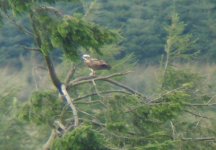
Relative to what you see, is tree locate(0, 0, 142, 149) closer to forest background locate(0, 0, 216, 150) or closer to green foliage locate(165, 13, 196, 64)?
forest background locate(0, 0, 216, 150)

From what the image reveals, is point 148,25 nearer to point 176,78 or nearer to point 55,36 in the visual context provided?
point 176,78

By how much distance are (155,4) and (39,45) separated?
45617 mm

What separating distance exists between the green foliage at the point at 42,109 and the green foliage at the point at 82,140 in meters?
1.99

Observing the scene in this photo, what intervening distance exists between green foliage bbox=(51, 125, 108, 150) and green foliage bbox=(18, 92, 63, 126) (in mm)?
1992

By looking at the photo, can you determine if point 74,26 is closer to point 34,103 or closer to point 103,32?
point 103,32

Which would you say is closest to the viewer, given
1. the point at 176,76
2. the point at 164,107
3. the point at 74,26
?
the point at 74,26

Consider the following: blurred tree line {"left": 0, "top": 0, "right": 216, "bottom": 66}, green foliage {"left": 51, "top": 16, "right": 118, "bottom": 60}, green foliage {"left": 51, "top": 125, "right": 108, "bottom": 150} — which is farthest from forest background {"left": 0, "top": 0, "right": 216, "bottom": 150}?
blurred tree line {"left": 0, "top": 0, "right": 216, "bottom": 66}

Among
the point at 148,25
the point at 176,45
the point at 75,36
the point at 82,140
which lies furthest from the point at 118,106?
the point at 148,25

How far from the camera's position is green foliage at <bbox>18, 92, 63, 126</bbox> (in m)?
7.62

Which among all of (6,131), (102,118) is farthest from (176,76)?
(102,118)

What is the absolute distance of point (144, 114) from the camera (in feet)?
24.9

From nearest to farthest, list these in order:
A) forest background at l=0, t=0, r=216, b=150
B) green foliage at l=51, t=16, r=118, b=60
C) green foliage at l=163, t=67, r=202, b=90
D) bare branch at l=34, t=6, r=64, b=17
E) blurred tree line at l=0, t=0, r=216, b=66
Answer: green foliage at l=51, t=16, r=118, b=60, forest background at l=0, t=0, r=216, b=150, bare branch at l=34, t=6, r=64, b=17, green foliage at l=163, t=67, r=202, b=90, blurred tree line at l=0, t=0, r=216, b=66

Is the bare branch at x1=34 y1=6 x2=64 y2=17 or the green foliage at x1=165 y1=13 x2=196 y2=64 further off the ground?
the bare branch at x1=34 y1=6 x2=64 y2=17

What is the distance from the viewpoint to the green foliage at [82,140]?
216 inches
